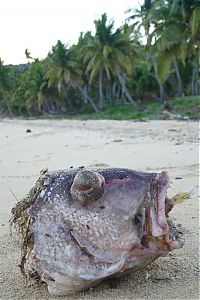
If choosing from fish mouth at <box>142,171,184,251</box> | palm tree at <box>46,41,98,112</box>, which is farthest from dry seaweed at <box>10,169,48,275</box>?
palm tree at <box>46,41,98,112</box>

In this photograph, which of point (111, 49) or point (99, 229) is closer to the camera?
point (99, 229)

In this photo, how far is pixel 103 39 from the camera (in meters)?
39.5

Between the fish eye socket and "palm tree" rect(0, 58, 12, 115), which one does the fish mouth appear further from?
"palm tree" rect(0, 58, 12, 115)

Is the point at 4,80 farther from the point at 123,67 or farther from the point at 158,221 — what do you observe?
the point at 158,221

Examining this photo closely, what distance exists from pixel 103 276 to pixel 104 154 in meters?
6.08

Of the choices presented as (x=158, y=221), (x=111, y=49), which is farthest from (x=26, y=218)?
(x=111, y=49)

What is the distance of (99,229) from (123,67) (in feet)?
126

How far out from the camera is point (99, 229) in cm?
156

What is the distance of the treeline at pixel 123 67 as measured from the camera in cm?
2608

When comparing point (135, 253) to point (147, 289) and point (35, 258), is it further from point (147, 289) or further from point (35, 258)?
point (35, 258)

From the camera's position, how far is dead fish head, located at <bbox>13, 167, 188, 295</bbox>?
1543mm

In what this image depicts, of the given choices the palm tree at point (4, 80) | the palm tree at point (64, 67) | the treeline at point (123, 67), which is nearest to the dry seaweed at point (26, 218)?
the treeline at point (123, 67)

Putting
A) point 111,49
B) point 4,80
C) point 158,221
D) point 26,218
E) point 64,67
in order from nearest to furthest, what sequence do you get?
point 158,221
point 26,218
point 111,49
point 64,67
point 4,80

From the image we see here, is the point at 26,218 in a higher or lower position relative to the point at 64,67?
lower
